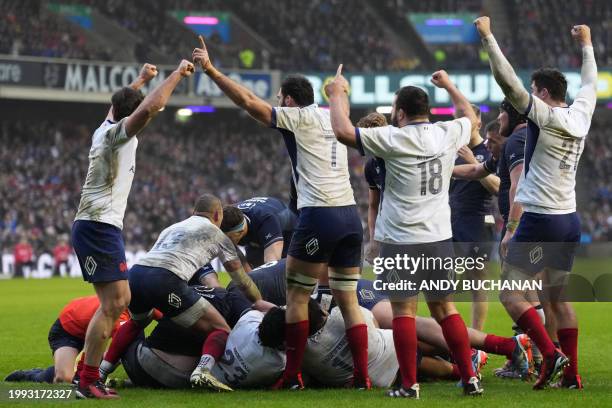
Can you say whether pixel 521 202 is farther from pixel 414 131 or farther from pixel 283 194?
pixel 283 194

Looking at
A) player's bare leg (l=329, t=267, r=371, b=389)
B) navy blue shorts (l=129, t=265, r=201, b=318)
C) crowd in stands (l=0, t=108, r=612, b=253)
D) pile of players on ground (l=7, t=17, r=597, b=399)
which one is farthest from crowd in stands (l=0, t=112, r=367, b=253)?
player's bare leg (l=329, t=267, r=371, b=389)

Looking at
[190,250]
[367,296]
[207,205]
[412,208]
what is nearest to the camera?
[412,208]

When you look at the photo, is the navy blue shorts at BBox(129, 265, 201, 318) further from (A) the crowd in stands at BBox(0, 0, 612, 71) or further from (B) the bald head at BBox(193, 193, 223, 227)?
(A) the crowd in stands at BBox(0, 0, 612, 71)

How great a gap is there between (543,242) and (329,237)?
59.6 inches

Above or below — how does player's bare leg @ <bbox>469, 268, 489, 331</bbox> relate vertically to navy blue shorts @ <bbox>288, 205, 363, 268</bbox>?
below

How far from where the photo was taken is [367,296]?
26.8 ft

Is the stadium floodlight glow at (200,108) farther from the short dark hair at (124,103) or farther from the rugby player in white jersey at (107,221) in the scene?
the rugby player in white jersey at (107,221)

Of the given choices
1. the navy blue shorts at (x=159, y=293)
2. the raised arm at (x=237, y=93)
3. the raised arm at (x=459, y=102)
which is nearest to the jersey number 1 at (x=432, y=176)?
the raised arm at (x=459, y=102)

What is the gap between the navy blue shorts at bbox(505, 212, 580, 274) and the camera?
6.98 m

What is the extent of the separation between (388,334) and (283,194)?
28466 millimetres

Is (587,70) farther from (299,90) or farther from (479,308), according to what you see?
(479,308)

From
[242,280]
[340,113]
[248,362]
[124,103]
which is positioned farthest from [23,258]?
[340,113]

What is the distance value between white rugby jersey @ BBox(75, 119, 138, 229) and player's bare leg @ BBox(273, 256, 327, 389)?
1316 mm

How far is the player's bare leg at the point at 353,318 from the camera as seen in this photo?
281 inches
